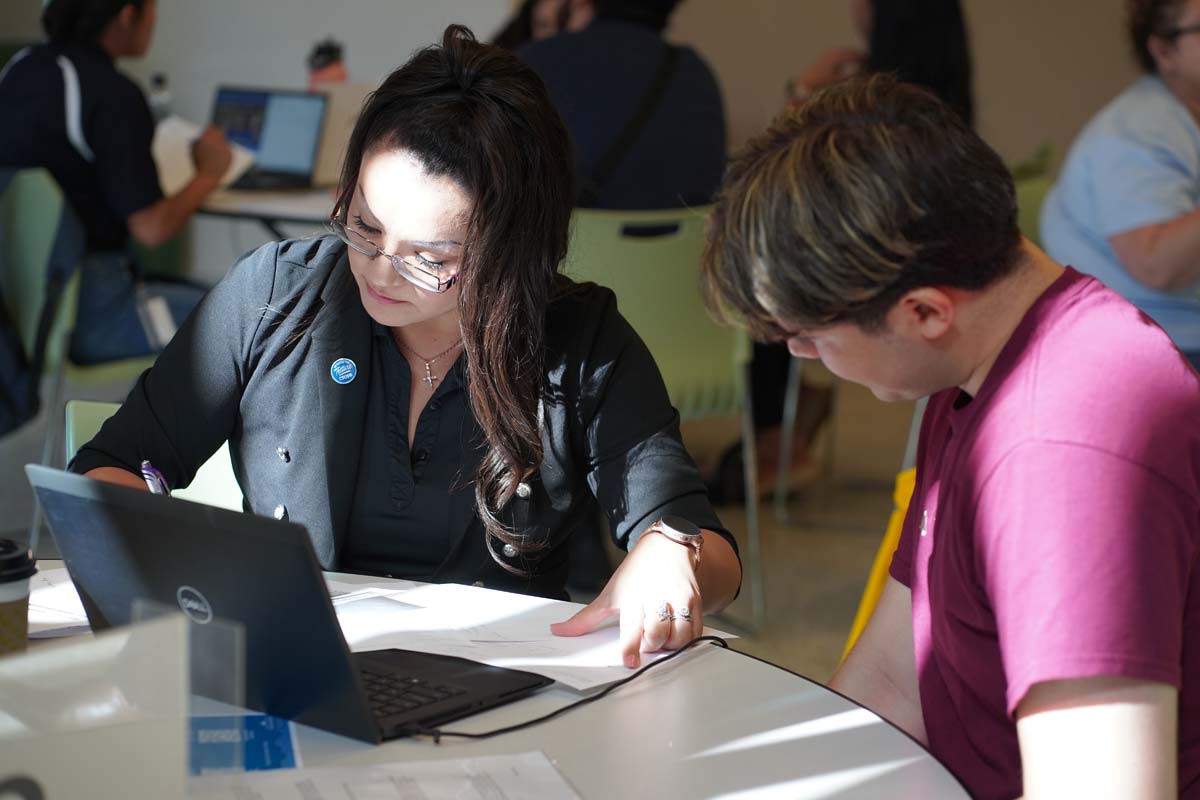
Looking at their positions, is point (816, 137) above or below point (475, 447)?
above

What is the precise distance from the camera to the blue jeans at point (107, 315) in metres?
3.19

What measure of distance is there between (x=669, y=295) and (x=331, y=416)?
136cm

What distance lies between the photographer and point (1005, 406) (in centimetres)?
95

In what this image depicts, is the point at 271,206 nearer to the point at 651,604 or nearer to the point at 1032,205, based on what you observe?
the point at 1032,205

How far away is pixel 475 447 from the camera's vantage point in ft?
5.16

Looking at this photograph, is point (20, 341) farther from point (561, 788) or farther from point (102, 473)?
point (561, 788)

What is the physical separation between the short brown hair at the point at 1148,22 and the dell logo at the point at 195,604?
83.1 inches

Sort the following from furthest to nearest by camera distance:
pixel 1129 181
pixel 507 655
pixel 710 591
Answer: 1. pixel 1129 181
2. pixel 710 591
3. pixel 507 655

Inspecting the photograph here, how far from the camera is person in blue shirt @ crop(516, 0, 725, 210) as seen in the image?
298 centimetres

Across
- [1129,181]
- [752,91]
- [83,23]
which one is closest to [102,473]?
[1129,181]

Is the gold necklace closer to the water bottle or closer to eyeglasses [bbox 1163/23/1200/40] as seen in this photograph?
eyeglasses [bbox 1163/23/1200/40]

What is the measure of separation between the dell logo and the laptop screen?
335cm

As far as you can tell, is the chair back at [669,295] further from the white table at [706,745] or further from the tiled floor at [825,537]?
the white table at [706,745]

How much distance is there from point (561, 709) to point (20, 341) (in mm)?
2207
